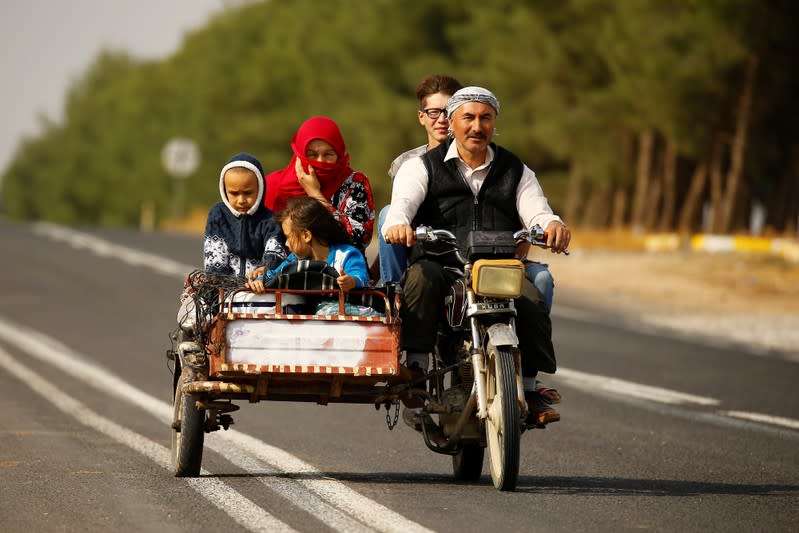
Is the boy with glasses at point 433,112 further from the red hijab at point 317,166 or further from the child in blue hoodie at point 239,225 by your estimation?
the child in blue hoodie at point 239,225

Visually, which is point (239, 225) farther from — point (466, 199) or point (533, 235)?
point (533, 235)

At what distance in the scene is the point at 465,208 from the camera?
8609mm

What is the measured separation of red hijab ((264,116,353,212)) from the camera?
29.7 ft

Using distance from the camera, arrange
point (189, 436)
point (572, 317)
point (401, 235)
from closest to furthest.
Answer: point (401, 235) < point (189, 436) < point (572, 317)

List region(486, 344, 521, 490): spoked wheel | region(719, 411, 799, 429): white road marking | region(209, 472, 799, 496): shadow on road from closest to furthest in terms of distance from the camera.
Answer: region(486, 344, 521, 490): spoked wheel → region(209, 472, 799, 496): shadow on road → region(719, 411, 799, 429): white road marking

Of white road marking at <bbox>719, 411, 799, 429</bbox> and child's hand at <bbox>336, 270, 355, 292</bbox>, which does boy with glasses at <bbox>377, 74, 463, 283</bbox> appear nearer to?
child's hand at <bbox>336, 270, 355, 292</bbox>

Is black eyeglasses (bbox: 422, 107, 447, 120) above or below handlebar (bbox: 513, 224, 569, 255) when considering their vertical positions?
above

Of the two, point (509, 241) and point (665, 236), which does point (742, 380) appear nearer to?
point (509, 241)

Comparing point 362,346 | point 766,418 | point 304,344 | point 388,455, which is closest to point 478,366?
point 362,346

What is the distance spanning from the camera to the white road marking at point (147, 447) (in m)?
7.41

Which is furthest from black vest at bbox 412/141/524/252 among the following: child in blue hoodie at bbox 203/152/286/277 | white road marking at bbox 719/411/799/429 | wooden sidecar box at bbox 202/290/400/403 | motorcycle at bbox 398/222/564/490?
white road marking at bbox 719/411/799/429

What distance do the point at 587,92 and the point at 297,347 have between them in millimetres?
39590

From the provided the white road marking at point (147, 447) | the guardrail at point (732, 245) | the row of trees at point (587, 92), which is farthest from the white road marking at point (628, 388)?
the guardrail at point (732, 245)

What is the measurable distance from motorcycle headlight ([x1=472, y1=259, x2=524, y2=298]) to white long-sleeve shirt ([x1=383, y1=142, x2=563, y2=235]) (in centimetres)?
56
